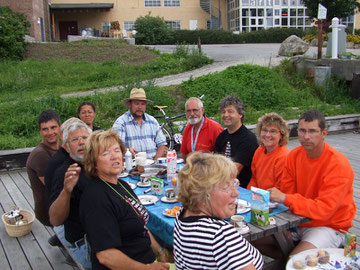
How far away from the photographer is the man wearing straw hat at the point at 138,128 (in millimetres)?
5168

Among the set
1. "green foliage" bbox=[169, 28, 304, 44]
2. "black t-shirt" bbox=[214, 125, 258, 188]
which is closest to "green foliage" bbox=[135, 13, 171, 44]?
"green foliage" bbox=[169, 28, 304, 44]

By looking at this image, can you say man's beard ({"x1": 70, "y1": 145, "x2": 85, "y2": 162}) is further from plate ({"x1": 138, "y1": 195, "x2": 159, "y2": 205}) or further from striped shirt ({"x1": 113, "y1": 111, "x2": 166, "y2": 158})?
striped shirt ({"x1": 113, "y1": 111, "x2": 166, "y2": 158})

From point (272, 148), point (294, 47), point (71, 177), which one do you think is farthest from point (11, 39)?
point (71, 177)

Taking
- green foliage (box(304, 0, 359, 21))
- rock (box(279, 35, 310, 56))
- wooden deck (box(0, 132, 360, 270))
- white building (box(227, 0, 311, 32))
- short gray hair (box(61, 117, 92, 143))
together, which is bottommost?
wooden deck (box(0, 132, 360, 270))

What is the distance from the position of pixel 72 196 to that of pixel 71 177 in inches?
11.1

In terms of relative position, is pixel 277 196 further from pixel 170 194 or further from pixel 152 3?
pixel 152 3

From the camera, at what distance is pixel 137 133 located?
5223mm

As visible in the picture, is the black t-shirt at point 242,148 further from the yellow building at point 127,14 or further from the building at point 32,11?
the yellow building at point 127,14

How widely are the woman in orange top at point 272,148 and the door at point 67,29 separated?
33.1 m

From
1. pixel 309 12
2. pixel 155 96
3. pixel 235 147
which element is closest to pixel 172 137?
pixel 155 96

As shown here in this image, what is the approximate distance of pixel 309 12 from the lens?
25266mm

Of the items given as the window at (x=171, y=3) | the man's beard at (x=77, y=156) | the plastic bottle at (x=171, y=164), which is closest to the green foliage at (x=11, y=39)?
the plastic bottle at (x=171, y=164)

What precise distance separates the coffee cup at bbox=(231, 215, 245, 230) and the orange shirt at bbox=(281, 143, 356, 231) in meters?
0.40

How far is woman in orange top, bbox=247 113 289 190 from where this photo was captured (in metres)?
3.37
